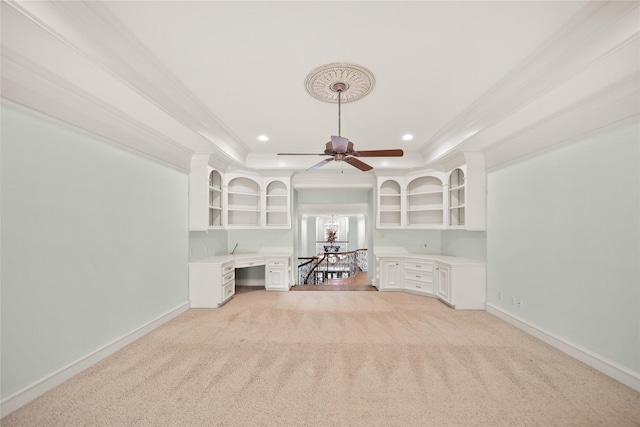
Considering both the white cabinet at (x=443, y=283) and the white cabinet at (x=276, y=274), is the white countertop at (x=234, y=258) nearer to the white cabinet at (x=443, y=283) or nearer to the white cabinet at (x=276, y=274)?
the white cabinet at (x=276, y=274)

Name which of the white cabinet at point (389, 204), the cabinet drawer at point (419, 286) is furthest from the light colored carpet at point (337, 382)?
the white cabinet at point (389, 204)

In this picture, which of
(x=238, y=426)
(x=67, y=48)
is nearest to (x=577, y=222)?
(x=238, y=426)

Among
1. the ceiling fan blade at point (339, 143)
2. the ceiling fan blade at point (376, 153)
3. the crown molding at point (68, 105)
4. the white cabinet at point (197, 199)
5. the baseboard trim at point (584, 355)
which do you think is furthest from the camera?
the white cabinet at point (197, 199)

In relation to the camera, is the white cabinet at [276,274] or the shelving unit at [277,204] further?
the shelving unit at [277,204]

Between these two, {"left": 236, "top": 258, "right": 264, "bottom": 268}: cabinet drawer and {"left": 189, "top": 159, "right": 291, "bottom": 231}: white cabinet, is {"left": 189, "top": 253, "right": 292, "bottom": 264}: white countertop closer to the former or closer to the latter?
{"left": 236, "top": 258, "right": 264, "bottom": 268}: cabinet drawer

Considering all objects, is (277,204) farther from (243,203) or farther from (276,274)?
(276,274)

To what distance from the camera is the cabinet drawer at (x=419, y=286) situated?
524 cm

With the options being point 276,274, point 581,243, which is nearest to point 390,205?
point 276,274

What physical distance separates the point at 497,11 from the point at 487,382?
3114 millimetres

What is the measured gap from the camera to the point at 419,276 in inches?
213

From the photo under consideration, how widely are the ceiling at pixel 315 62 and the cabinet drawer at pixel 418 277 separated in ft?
9.26

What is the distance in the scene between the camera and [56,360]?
7.64 feet

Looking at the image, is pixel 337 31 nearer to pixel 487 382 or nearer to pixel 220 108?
pixel 220 108

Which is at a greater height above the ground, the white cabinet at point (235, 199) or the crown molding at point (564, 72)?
the crown molding at point (564, 72)
